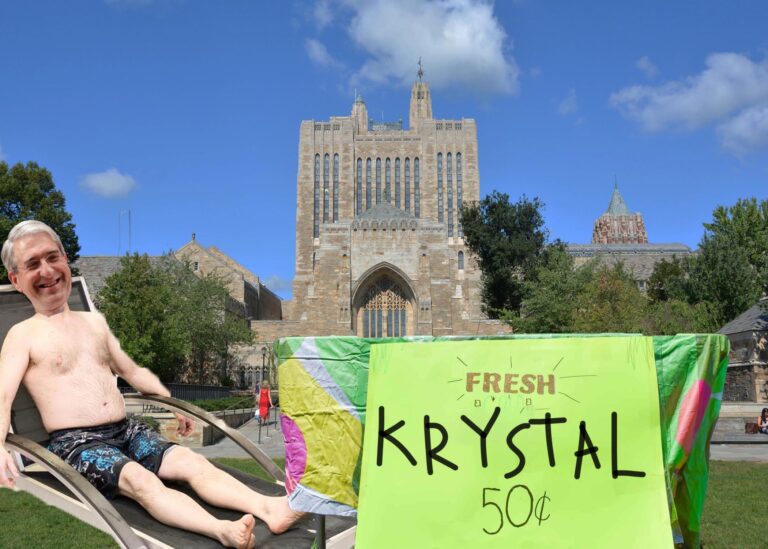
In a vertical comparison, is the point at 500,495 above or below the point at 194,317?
below

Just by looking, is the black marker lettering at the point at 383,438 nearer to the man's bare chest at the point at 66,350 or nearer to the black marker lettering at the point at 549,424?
the black marker lettering at the point at 549,424

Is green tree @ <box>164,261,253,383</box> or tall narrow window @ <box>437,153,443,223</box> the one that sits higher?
tall narrow window @ <box>437,153,443,223</box>

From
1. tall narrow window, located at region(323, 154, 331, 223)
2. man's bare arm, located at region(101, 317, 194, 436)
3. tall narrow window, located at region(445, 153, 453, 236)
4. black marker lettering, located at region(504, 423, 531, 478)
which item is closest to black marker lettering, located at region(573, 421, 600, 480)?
black marker lettering, located at region(504, 423, 531, 478)

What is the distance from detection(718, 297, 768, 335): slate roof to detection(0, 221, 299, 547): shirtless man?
3329cm

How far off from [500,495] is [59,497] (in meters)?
2.48

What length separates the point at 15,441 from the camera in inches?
137

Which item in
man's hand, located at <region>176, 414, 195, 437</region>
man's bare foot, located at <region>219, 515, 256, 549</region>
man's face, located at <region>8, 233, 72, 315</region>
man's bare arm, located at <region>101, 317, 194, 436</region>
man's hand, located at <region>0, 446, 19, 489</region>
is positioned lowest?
man's bare foot, located at <region>219, 515, 256, 549</region>

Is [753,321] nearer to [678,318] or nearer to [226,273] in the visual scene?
[678,318]

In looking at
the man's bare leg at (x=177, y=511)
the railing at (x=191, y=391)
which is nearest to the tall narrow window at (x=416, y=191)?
the railing at (x=191, y=391)

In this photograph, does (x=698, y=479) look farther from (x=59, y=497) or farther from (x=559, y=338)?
(x=59, y=497)

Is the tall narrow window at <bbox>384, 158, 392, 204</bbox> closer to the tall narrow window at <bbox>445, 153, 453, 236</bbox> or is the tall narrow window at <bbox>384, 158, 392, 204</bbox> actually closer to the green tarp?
the tall narrow window at <bbox>445, 153, 453, 236</bbox>

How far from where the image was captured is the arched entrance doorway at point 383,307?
43.0 m

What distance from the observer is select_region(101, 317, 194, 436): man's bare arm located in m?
4.25

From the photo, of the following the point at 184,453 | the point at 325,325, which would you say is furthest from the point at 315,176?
the point at 184,453
